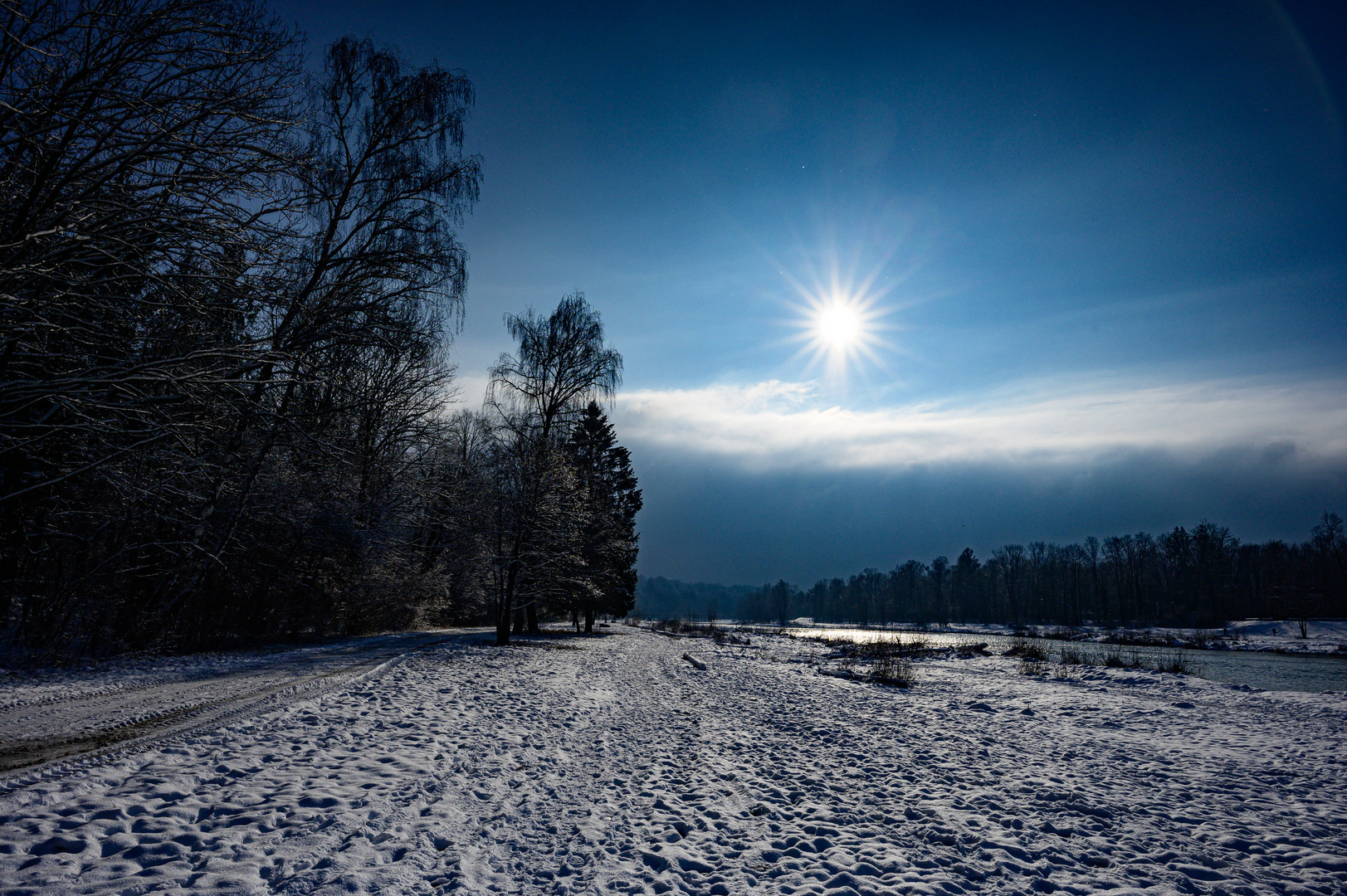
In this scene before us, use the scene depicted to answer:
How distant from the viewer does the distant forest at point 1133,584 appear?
71.7 metres

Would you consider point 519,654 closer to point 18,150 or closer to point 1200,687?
point 18,150

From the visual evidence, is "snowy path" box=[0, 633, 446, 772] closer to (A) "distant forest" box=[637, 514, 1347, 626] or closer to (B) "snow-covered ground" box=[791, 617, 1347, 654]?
(A) "distant forest" box=[637, 514, 1347, 626]

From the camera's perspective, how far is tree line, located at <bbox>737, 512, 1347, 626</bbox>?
71875mm

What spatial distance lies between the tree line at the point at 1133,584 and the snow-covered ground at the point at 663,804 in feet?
266

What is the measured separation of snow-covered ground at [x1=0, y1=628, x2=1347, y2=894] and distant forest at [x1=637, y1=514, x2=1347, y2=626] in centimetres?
4769

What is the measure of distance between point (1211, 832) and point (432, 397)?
2867 cm

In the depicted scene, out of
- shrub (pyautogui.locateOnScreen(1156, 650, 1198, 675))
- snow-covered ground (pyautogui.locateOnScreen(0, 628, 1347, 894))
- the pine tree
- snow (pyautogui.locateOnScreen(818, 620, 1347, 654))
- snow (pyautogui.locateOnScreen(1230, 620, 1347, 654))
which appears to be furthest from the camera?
snow (pyautogui.locateOnScreen(818, 620, 1347, 654))

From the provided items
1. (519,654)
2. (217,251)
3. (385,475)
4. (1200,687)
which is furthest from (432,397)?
(1200,687)

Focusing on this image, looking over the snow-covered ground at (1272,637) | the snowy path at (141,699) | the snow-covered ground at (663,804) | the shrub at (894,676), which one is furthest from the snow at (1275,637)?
the snowy path at (141,699)

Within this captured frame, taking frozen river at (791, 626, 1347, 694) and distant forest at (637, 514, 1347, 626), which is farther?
distant forest at (637, 514, 1347, 626)

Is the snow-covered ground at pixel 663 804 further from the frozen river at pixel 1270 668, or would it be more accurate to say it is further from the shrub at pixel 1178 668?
the frozen river at pixel 1270 668

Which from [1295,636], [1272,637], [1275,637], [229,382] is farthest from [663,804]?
[1295,636]

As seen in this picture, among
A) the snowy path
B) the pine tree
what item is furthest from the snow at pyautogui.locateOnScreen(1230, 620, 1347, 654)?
the snowy path

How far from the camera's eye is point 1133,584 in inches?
3720
